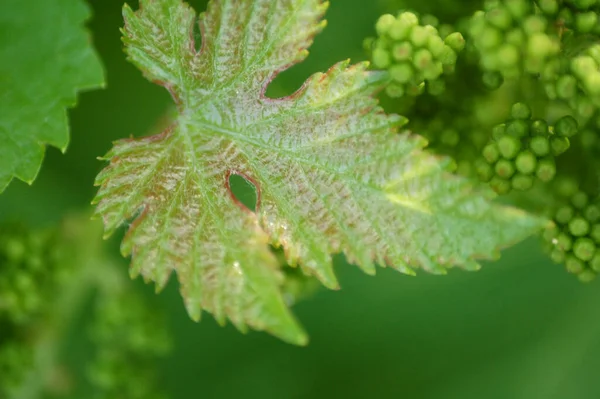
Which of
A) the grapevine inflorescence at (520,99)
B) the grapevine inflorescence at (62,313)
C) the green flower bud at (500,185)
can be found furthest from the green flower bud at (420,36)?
the grapevine inflorescence at (62,313)

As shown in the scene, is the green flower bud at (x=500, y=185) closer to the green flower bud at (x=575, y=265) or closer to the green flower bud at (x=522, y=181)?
the green flower bud at (x=522, y=181)

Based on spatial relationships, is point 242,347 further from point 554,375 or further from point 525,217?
point 525,217

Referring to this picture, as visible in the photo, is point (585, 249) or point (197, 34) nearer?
point (585, 249)

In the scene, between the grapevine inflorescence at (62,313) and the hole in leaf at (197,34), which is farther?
the grapevine inflorescence at (62,313)

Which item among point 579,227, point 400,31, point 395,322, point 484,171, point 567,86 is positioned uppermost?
point 400,31

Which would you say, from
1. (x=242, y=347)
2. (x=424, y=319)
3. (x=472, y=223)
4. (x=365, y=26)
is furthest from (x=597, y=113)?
(x=242, y=347)

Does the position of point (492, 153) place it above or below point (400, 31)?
below

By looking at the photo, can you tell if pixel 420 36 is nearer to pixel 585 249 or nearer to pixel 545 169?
pixel 545 169

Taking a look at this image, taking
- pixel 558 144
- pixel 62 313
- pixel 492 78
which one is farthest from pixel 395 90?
pixel 62 313
